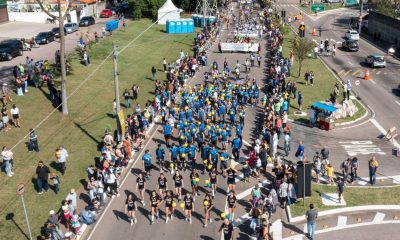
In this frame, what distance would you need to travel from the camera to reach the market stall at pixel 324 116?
101 ft

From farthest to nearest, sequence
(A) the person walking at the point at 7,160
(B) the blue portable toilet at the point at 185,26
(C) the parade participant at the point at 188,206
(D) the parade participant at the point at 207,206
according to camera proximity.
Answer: (B) the blue portable toilet at the point at 185,26 → (A) the person walking at the point at 7,160 → (C) the parade participant at the point at 188,206 → (D) the parade participant at the point at 207,206

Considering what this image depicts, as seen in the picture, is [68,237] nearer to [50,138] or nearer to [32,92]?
[50,138]

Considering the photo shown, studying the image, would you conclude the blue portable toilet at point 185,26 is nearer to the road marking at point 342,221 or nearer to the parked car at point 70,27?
the parked car at point 70,27

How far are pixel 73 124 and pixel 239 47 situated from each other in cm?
2765

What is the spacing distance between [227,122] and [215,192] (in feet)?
31.9

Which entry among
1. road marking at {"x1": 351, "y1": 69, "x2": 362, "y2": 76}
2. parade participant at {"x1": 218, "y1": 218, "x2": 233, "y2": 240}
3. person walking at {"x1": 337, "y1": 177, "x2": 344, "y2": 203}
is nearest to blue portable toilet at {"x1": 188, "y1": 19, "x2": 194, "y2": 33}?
road marking at {"x1": 351, "y1": 69, "x2": 362, "y2": 76}

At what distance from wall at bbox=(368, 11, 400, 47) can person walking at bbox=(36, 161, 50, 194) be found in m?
50.9

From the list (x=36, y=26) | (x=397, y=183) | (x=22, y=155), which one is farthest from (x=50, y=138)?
(x=36, y=26)

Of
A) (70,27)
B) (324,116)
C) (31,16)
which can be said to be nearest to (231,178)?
(324,116)

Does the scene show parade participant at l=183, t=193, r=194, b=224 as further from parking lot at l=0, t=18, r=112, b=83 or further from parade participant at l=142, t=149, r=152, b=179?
parking lot at l=0, t=18, r=112, b=83

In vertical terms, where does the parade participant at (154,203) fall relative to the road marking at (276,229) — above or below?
above

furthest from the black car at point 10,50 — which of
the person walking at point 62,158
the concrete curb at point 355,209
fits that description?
the concrete curb at point 355,209

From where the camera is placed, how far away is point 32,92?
36812mm

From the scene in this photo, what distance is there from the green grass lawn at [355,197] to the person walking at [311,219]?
72.7 inches
